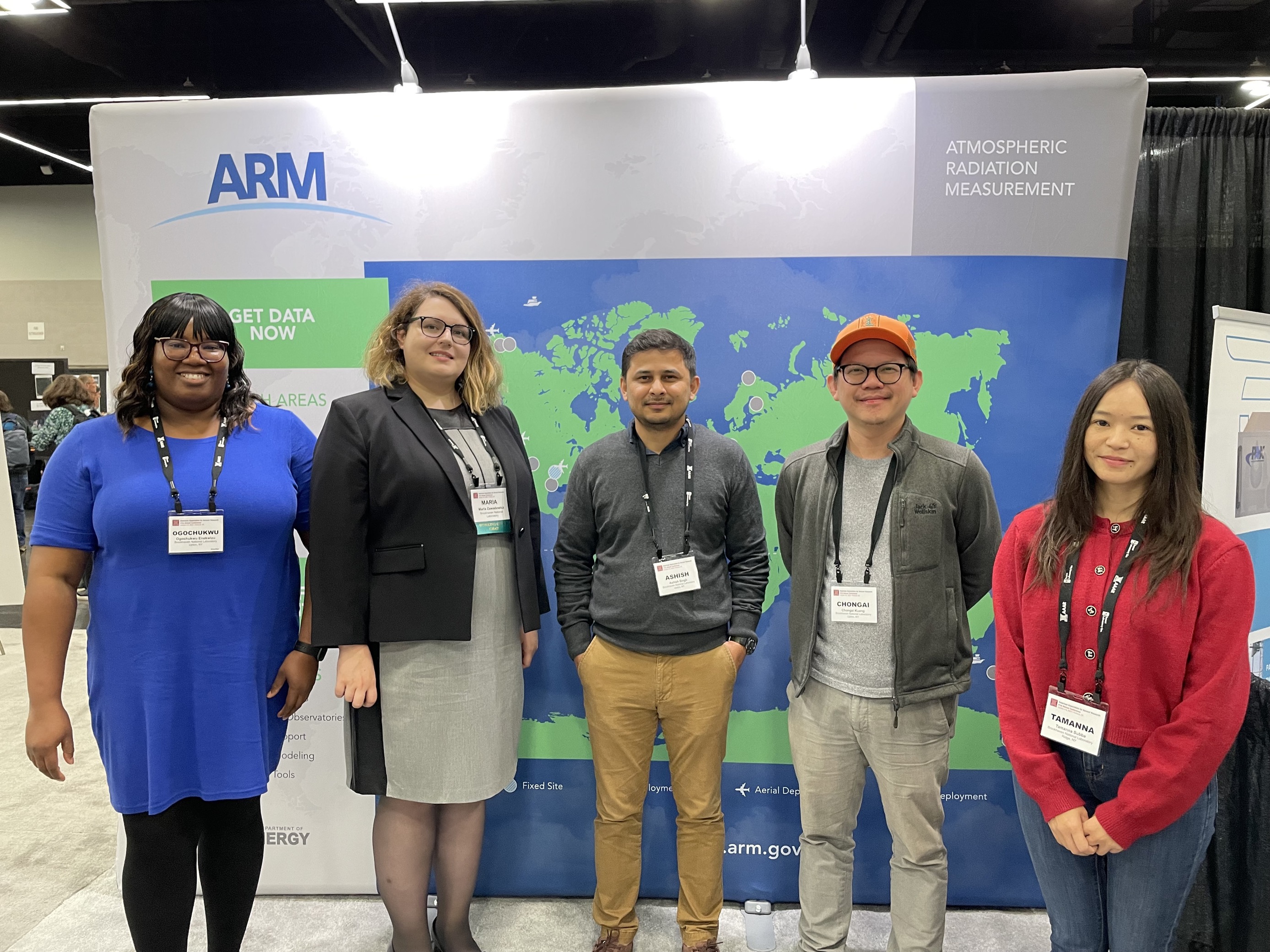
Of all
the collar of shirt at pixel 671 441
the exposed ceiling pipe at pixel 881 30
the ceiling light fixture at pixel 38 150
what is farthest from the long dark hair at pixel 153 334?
the ceiling light fixture at pixel 38 150

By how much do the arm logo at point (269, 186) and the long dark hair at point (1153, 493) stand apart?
1.97 metres

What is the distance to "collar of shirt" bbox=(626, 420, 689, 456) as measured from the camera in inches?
77.2

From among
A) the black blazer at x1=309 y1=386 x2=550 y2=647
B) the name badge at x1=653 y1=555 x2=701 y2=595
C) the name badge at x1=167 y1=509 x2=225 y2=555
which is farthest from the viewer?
the name badge at x1=653 y1=555 x2=701 y2=595

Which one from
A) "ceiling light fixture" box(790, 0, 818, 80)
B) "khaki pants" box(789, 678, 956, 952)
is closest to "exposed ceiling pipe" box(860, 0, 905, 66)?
Result: "ceiling light fixture" box(790, 0, 818, 80)

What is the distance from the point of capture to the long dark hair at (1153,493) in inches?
49.6

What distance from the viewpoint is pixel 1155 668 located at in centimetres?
128

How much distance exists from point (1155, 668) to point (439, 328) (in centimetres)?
162

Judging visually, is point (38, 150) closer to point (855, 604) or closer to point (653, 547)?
point (653, 547)

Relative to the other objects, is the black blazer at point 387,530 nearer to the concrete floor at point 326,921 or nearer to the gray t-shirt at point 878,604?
the gray t-shirt at point 878,604

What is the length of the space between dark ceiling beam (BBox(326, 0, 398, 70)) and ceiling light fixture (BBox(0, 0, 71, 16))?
156 centimetres

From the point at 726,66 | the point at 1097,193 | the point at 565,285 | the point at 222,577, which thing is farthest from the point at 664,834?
the point at 726,66

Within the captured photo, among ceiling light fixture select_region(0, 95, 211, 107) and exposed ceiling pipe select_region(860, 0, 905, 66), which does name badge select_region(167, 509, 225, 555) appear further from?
ceiling light fixture select_region(0, 95, 211, 107)

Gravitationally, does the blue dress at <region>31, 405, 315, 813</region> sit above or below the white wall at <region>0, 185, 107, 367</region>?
below

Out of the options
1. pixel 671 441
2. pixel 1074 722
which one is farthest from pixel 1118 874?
pixel 671 441
